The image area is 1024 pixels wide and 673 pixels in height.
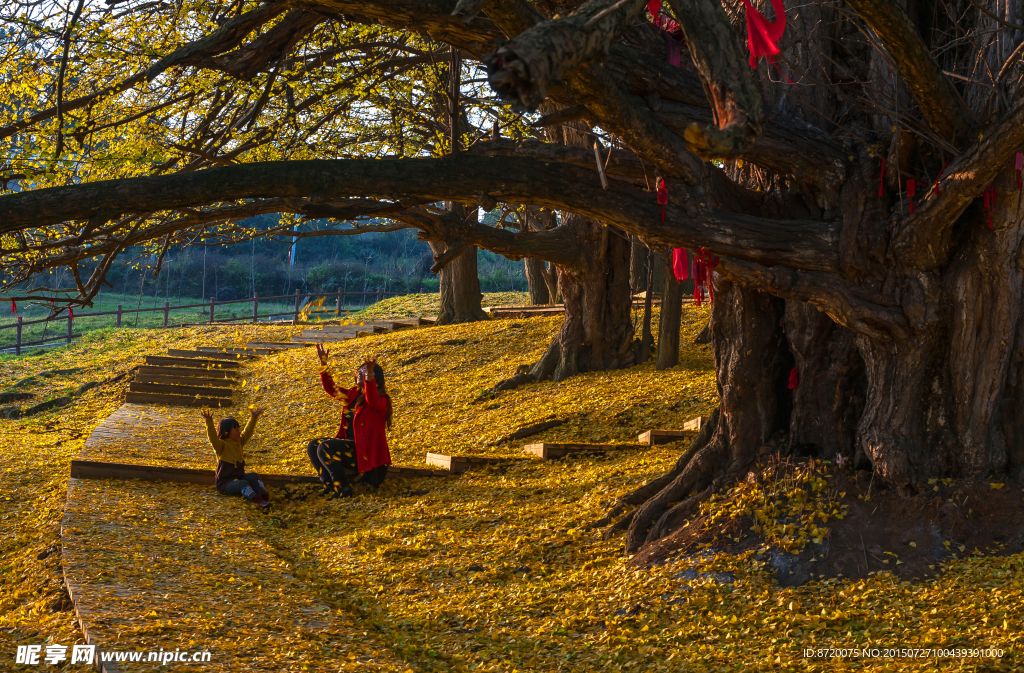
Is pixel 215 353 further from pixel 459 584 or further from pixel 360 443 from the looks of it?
pixel 459 584

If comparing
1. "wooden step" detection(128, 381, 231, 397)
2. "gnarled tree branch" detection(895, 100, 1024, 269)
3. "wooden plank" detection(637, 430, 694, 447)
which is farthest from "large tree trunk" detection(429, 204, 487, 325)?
"gnarled tree branch" detection(895, 100, 1024, 269)

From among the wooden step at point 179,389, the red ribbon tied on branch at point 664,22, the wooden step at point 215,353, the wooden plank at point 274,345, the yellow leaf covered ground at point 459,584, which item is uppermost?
the red ribbon tied on branch at point 664,22

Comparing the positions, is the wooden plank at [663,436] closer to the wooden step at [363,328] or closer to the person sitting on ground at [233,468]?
the person sitting on ground at [233,468]

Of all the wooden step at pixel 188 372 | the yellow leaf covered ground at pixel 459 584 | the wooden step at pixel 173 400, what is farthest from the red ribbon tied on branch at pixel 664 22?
the wooden step at pixel 188 372

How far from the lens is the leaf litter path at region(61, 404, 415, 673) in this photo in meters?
4.65

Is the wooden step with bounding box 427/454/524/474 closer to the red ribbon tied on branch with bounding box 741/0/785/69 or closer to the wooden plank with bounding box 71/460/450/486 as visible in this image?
the wooden plank with bounding box 71/460/450/486

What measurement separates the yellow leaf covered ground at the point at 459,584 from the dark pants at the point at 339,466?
243 millimetres

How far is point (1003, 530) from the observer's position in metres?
5.41

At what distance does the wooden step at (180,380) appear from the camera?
1678 cm

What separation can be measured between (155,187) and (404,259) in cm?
4456

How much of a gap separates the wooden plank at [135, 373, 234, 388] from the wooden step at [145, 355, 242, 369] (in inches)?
36.2

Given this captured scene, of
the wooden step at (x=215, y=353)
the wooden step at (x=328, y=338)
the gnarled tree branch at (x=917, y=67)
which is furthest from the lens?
the wooden step at (x=328, y=338)

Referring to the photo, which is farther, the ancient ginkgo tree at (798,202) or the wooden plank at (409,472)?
the wooden plank at (409,472)

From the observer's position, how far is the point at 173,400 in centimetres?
1605
